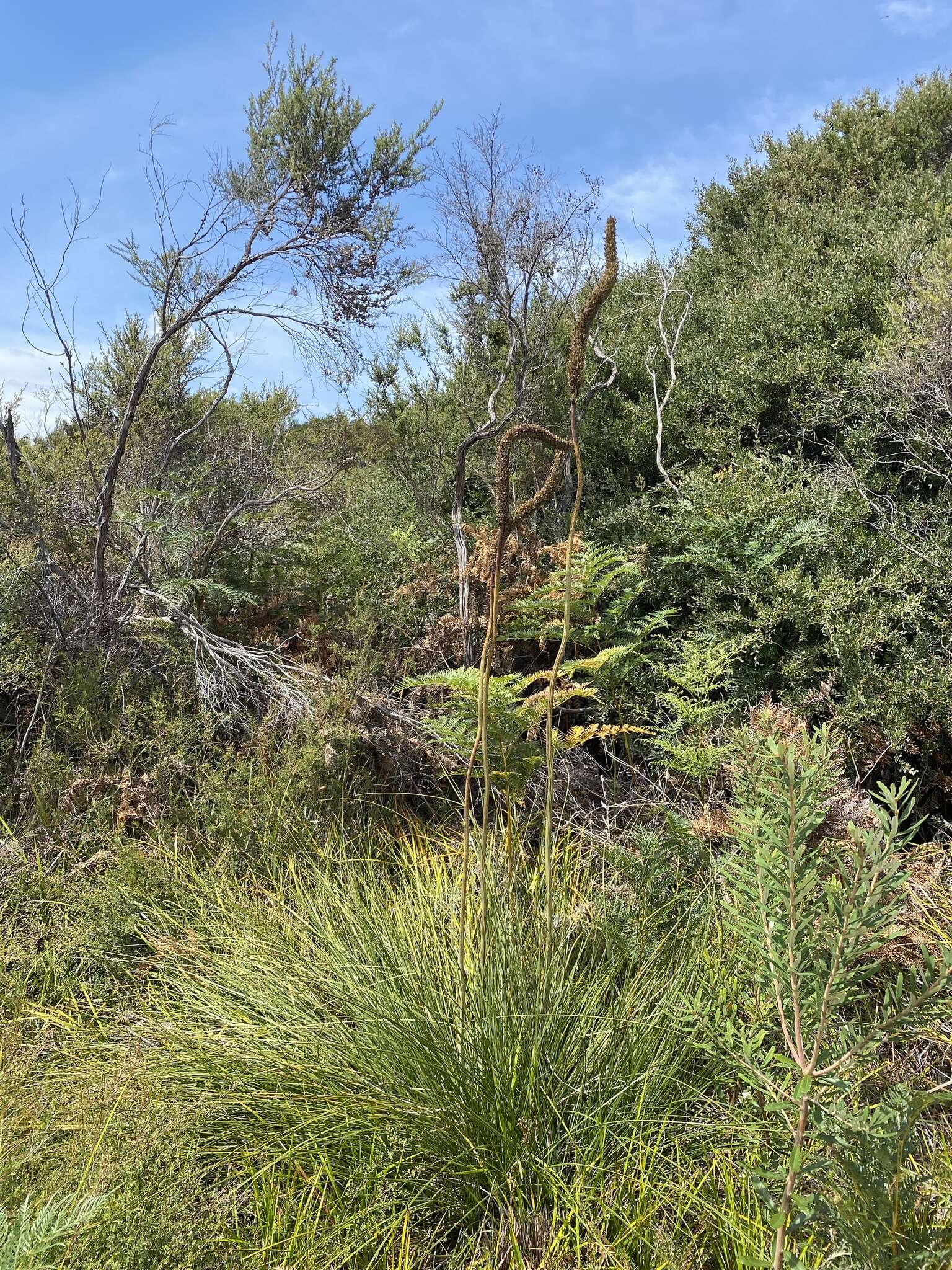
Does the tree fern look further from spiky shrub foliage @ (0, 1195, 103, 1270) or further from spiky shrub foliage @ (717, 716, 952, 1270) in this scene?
spiky shrub foliage @ (717, 716, 952, 1270)

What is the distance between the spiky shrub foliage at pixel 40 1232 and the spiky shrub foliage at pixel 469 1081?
22.5 inches

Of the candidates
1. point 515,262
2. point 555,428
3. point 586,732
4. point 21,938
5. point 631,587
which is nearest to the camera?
point 21,938

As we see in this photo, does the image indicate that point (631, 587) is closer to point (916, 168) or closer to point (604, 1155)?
point (604, 1155)

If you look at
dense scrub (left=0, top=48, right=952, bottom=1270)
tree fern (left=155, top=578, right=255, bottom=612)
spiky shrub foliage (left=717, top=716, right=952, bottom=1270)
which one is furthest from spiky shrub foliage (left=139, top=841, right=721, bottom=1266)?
tree fern (left=155, top=578, right=255, bottom=612)

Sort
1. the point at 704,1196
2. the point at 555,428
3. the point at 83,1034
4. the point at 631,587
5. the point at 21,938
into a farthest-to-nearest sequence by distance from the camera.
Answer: the point at 555,428 < the point at 631,587 < the point at 21,938 < the point at 83,1034 < the point at 704,1196

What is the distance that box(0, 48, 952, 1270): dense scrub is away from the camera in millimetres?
1868

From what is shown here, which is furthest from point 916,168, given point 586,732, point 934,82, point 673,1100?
point 673,1100

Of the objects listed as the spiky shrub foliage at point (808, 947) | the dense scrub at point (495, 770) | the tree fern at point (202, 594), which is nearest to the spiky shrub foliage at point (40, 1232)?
the dense scrub at point (495, 770)

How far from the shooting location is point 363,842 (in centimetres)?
410

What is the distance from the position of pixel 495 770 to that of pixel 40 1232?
225 cm

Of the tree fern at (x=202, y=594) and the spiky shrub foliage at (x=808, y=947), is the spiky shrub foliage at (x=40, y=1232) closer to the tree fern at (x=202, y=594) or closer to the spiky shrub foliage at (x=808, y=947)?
the spiky shrub foliage at (x=808, y=947)

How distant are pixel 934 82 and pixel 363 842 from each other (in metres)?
12.0

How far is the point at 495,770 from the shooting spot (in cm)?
347

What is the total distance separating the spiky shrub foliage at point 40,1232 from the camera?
1408 mm
